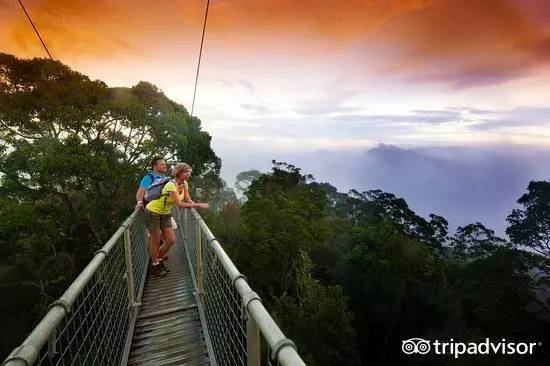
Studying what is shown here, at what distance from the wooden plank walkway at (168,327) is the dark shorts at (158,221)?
0.83m

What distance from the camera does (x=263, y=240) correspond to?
18.6m

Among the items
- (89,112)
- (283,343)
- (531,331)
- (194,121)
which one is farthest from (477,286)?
(283,343)

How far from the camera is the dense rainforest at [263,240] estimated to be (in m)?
13.0

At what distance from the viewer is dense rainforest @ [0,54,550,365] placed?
511 inches

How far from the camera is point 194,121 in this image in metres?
20.9

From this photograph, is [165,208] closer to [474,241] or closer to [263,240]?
[263,240]

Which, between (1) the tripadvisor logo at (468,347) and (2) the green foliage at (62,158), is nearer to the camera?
(2) the green foliage at (62,158)

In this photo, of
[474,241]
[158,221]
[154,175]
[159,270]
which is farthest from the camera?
[474,241]

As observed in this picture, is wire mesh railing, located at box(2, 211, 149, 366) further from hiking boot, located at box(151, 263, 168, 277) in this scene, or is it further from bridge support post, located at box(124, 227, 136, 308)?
hiking boot, located at box(151, 263, 168, 277)

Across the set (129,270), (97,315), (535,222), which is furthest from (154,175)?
(535,222)

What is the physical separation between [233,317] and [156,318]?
1.94 m

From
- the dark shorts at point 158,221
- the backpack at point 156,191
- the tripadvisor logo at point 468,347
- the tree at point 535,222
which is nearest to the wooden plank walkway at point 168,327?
the dark shorts at point 158,221

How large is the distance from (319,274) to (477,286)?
11576 mm

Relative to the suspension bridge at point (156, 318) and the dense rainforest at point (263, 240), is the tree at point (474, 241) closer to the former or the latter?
the dense rainforest at point (263, 240)
